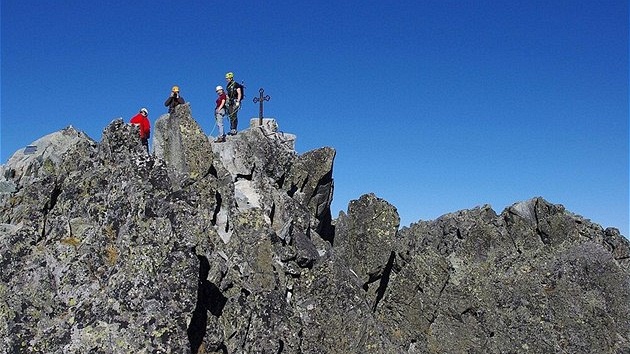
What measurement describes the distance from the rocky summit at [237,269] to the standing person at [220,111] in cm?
74

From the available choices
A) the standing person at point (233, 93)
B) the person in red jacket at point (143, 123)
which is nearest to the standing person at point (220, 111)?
the standing person at point (233, 93)

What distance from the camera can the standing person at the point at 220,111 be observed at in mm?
32312

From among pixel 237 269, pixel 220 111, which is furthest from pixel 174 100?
pixel 237 269

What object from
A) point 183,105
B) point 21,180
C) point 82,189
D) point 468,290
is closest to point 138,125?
point 82,189

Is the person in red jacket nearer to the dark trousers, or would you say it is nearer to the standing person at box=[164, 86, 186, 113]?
the standing person at box=[164, 86, 186, 113]

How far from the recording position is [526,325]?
45.2 m

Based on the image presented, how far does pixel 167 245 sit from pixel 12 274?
15.3ft

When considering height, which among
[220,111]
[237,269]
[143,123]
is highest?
[220,111]

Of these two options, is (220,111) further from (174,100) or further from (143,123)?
(143,123)

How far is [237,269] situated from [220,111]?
1070 cm

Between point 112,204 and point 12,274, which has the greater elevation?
point 112,204

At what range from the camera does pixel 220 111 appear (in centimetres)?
3309

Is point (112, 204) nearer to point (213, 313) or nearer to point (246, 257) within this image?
point (213, 313)

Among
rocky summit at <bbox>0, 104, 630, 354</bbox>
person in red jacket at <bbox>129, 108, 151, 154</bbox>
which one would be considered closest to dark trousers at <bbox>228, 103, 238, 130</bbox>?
rocky summit at <bbox>0, 104, 630, 354</bbox>
